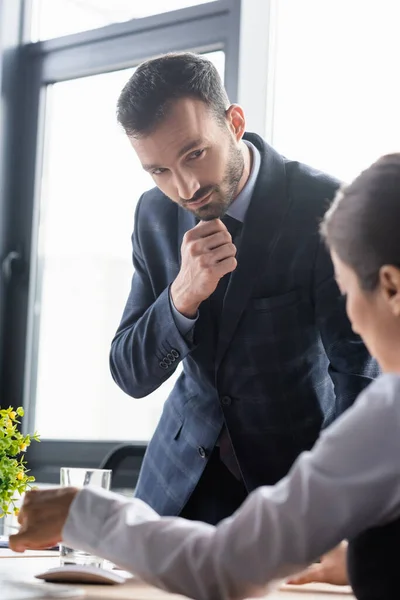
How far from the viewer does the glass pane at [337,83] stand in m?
2.71

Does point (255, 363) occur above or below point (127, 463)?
above

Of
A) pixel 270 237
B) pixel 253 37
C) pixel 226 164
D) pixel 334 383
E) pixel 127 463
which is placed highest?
pixel 253 37

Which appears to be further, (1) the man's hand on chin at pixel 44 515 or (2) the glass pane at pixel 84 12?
(2) the glass pane at pixel 84 12

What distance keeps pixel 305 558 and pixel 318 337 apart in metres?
1.01

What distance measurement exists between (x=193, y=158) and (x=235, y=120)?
168mm

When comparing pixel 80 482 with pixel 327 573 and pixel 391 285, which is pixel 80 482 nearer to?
pixel 327 573

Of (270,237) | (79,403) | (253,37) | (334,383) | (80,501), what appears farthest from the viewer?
(79,403)

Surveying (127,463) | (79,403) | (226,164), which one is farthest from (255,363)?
(79,403)

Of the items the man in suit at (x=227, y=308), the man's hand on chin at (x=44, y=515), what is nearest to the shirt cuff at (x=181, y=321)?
the man in suit at (x=227, y=308)

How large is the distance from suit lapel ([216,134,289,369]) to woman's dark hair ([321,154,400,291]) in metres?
0.82

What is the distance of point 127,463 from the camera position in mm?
3039

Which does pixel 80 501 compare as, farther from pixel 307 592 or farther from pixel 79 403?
pixel 79 403

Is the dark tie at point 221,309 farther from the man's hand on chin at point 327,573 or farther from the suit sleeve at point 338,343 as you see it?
the man's hand on chin at point 327,573

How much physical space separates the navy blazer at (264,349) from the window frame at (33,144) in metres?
1.22
